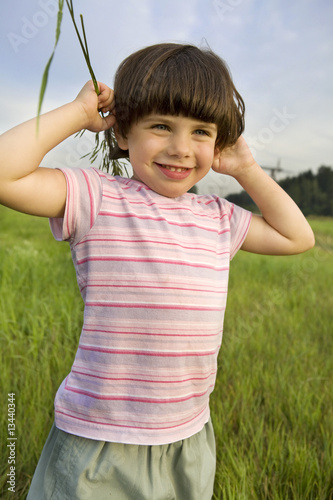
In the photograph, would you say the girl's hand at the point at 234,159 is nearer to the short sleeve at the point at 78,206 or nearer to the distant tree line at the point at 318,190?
the short sleeve at the point at 78,206

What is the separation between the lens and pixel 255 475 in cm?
136

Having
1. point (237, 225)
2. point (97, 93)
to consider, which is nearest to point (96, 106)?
point (97, 93)

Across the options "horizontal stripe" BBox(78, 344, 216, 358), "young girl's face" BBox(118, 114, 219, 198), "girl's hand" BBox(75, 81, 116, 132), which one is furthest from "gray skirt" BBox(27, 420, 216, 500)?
"girl's hand" BBox(75, 81, 116, 132)

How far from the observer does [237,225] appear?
1.15 meters

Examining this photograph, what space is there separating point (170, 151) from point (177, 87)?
0.13 meters

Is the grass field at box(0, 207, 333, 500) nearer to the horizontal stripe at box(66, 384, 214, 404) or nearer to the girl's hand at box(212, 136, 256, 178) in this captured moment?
the horizontal stripe at box(66, 384, 214, 404)

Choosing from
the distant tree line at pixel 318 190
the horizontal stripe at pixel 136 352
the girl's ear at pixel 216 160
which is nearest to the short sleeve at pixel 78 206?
the horizontal stripe at pixel 136 352

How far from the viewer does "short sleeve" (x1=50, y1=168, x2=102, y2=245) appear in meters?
0.93

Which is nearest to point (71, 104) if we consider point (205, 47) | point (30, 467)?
point (205, 47)

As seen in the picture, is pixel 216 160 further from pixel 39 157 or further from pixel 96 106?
pixel 39 157

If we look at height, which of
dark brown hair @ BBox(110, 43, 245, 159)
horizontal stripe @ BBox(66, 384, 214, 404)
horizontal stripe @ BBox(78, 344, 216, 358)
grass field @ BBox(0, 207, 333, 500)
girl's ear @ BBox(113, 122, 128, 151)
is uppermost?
dark brown hair @ BBox(110, 43, 245, 159)

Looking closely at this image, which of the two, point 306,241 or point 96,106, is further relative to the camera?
point 306,241

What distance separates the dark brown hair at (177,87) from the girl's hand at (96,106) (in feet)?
0.07

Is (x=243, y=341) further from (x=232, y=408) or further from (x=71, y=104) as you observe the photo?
(x=71, y=104)
